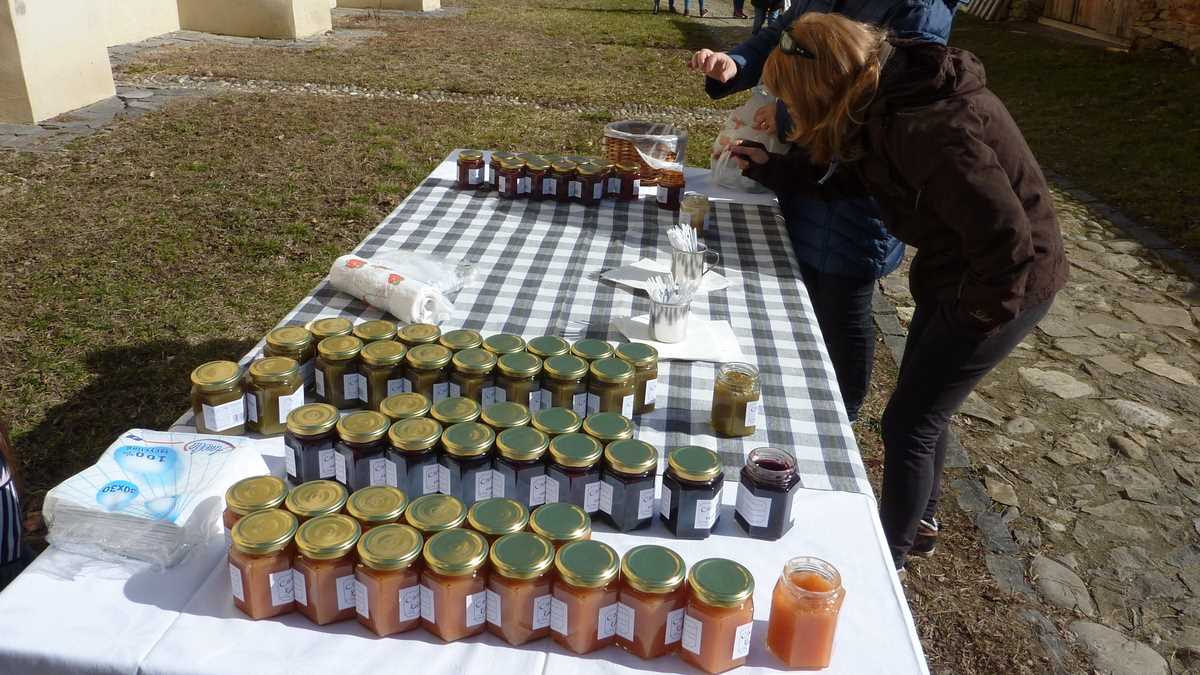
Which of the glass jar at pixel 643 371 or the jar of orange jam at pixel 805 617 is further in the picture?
the glass jar at pixel 643 371

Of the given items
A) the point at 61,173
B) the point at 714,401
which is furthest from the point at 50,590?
the point at 61,173

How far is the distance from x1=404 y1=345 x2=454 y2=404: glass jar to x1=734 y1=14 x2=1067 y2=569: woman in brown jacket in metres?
1.05

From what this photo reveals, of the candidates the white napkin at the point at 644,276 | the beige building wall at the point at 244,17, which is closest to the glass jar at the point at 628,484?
the white napkin at the point at 644,276

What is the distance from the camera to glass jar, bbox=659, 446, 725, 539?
1.53 meters

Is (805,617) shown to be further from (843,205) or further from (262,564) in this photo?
(843,205)

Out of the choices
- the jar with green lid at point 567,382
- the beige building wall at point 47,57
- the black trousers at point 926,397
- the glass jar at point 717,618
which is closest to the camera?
the glass jar at point 717,618

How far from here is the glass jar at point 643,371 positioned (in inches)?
75.6

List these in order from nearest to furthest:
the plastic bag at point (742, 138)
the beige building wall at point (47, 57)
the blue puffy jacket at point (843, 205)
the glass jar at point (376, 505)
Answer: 1. the glass jar at point (376, 505)
2. the blue puffy jacket at point (843, 205)
3. the plastic bag at point (742, 138)
4. the beige building wall at point (47, 57)

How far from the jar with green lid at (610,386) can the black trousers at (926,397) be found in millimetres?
878

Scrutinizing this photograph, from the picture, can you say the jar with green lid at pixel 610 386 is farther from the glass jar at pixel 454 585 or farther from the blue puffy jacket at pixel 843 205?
the blue puffy jacket at pixel 843 205

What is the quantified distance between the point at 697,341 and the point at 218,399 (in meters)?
1.16

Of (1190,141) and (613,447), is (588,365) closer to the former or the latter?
(613,447)

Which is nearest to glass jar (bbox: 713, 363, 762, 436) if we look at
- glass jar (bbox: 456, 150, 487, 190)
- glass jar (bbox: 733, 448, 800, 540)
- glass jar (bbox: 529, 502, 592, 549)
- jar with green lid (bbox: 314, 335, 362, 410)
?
glass jar (bbox: 733, 448, 800, 540)

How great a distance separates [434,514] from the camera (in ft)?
4.52
